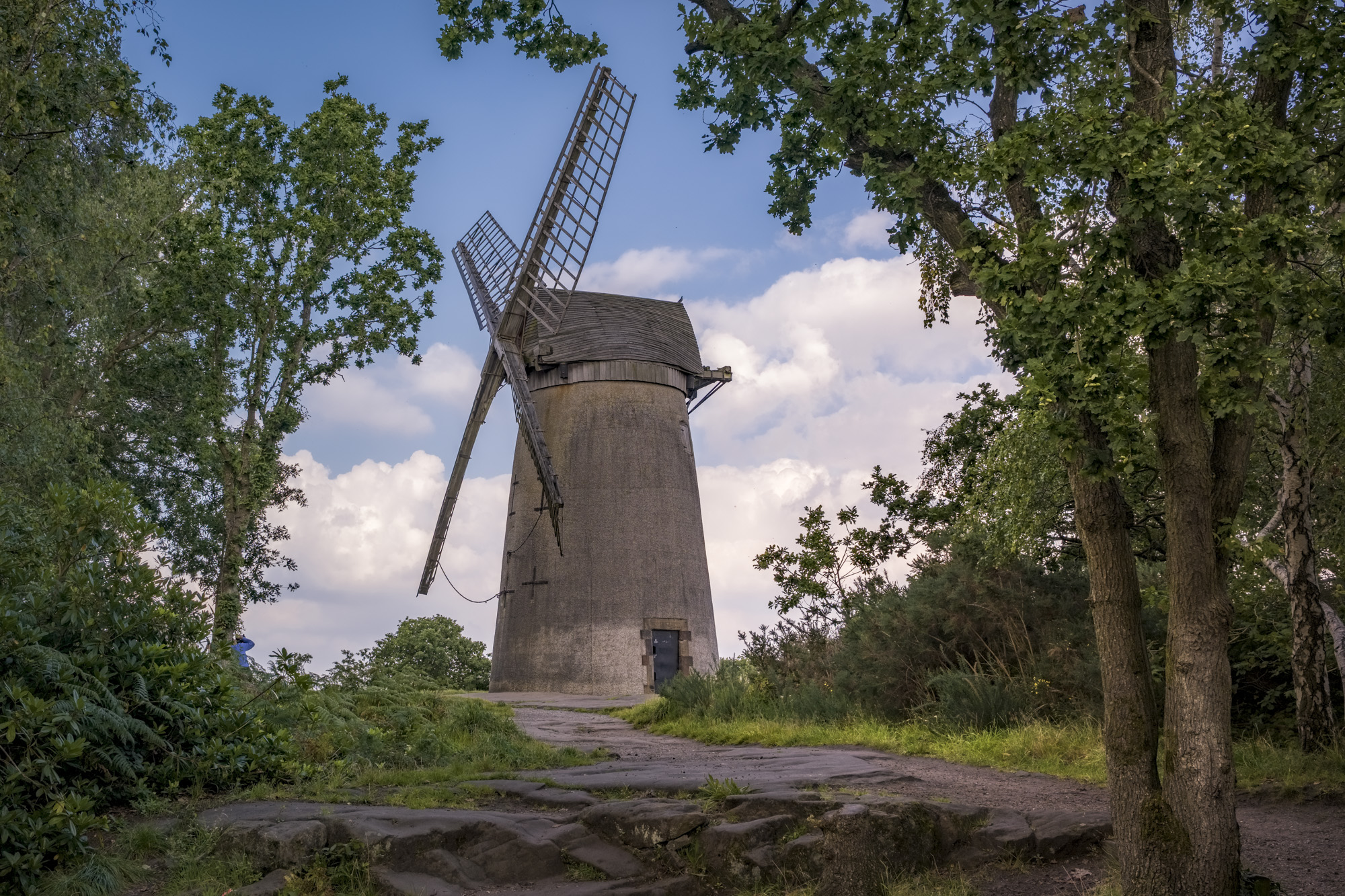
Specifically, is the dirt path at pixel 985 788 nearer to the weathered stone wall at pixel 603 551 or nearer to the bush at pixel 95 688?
the bush at pixel 95 688

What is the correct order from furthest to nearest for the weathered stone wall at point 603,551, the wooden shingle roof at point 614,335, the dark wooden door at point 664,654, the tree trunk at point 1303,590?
the wooden shingle roof at point 614,335
the dark wooden door at point 664,654
the weathered stone wall at point 603,551
the tree trunk at point 1303,590

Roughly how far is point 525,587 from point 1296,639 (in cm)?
1488

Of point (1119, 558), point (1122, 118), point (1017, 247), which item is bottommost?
point (1119, 558)

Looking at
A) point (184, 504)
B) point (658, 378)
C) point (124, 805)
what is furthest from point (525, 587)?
point (124, 805)

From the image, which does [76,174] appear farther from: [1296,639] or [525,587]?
[1296,639]

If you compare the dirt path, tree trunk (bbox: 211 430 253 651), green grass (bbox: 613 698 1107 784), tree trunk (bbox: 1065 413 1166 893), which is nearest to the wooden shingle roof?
tree trunk (bbox: 211 430 253 651)

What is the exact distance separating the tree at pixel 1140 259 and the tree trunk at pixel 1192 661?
0.04 ft

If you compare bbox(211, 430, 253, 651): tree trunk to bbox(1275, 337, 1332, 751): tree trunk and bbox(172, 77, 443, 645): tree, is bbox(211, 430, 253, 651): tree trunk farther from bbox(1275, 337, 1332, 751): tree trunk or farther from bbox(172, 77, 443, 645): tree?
→ bbox(1275, 337, 1332, 751): tree trunk

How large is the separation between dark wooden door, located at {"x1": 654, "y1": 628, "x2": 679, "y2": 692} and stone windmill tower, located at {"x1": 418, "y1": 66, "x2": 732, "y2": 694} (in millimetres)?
31

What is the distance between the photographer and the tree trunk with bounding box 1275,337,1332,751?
899 cm

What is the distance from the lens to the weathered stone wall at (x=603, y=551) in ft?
66.2

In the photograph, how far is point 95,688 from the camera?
7.38m

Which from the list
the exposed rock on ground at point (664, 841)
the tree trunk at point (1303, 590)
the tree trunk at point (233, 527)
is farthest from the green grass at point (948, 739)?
the tree trunk at point (233, 527)

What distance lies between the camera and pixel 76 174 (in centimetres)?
1193
